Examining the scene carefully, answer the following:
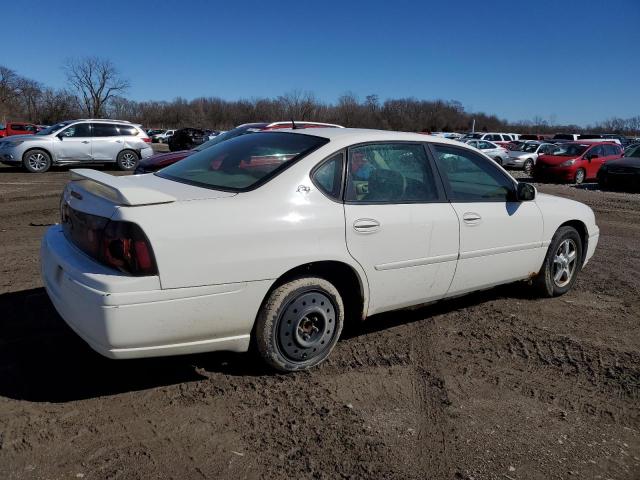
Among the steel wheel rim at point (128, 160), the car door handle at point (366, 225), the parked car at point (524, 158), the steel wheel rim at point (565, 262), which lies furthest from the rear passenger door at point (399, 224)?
the parked car at point (524, 158)

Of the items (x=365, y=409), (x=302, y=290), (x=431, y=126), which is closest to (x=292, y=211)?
(x=302, y=290)

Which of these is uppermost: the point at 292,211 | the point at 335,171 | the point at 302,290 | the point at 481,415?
the point at 335,171

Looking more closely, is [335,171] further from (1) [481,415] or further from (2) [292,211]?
(1) [481,415]

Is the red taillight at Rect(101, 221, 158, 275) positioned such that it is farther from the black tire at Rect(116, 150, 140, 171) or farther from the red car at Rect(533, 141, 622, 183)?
the red car at Rect(533, 141, 622, 183)

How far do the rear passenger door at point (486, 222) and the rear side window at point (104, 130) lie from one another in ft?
49.5

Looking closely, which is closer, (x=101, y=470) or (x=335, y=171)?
Answer: (x=101, y=470)

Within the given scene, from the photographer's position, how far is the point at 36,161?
16.0 m

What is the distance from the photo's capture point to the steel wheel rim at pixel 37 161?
16.0 meters

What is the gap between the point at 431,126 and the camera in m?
82.4

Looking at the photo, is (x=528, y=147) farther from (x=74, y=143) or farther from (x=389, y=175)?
(x=389, y=175)

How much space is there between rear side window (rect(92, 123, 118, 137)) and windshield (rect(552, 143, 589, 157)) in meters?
15.5

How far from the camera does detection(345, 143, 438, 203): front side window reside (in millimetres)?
3650

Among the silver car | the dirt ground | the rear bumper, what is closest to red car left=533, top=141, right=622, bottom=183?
the silver car

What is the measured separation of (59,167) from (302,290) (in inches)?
662
